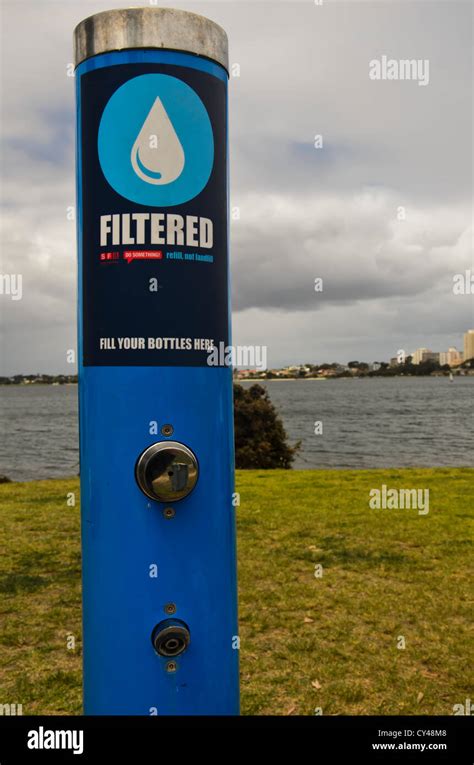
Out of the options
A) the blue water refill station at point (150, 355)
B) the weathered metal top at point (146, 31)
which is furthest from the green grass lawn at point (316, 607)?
the weathered metal top at point (146, 31)

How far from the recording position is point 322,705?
175 inches

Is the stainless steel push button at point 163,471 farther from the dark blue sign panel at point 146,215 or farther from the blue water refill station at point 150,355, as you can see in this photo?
the dark blue sign panel at point 146,215

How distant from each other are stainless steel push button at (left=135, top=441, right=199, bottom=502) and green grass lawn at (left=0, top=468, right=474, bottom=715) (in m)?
2.35

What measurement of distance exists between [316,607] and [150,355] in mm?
4195

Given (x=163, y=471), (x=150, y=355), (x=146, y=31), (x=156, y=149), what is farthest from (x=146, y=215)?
(x=163, y=471)

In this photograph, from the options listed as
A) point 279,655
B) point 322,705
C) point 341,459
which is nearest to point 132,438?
point 322,705

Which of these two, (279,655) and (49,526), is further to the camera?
(49,526)

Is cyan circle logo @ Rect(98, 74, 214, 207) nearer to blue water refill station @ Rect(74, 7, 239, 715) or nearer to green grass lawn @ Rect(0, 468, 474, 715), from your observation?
blue water refill station @ Rect(74, 7, 239, 715)

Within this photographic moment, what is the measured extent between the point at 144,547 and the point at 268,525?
21.5 feet

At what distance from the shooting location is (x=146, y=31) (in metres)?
2.76

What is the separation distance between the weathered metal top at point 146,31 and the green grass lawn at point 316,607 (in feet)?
12.6

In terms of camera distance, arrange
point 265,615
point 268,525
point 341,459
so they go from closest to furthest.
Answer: point 265,615
point 268,525
point 341,459
